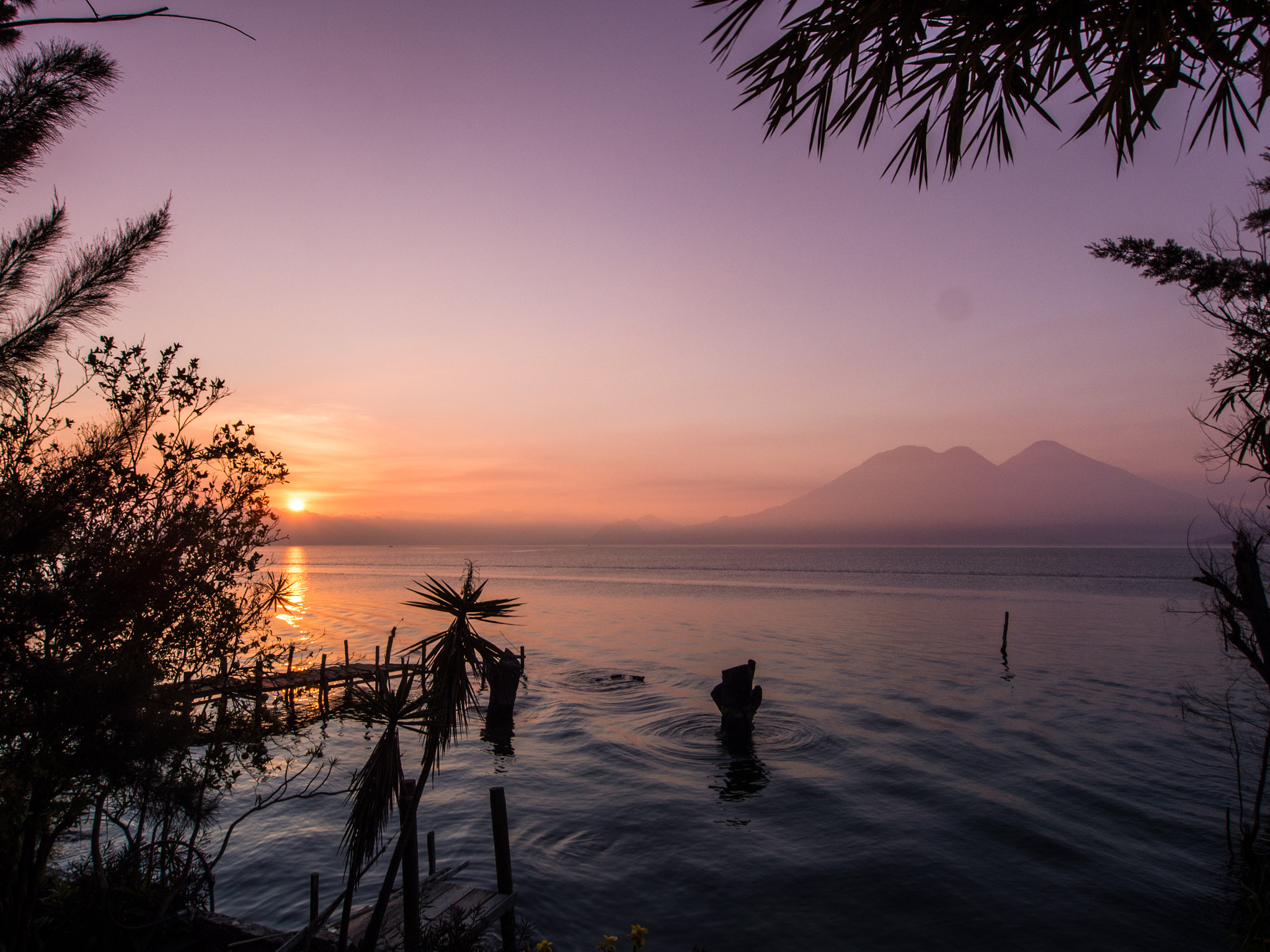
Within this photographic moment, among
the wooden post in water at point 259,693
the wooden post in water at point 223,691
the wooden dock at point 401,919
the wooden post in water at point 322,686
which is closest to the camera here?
the wooden dock at point 401,919

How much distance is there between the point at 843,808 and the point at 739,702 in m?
6.61

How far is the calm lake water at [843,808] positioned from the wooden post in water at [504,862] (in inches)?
69.3

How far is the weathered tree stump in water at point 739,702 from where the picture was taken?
25594 mm

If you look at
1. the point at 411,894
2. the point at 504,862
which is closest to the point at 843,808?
the point at 504,862

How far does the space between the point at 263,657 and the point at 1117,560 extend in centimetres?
20928

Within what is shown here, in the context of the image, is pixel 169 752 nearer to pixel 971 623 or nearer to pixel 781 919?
pixel 781 919

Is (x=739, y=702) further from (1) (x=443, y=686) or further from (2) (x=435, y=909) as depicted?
(1) (x=443, y=686)

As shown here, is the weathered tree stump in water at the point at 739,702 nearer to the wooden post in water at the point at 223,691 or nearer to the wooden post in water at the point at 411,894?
the wooden post in water at the point at 411,894

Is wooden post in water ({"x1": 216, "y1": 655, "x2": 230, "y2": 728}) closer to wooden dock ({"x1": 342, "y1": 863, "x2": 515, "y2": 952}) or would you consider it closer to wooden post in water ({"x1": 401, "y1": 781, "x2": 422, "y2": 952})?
wooden post in water ({"x1": 401, "y1": 781, "x2": 422, "y2": 952})

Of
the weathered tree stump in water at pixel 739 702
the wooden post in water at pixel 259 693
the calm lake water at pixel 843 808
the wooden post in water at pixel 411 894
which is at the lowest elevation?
the calm lake water at pixel 843 808

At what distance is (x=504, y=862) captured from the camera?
11.8 m

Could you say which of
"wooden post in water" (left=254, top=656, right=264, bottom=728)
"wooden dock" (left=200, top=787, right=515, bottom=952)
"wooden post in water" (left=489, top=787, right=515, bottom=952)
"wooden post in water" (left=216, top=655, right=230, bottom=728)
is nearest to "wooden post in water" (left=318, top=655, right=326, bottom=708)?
"wooden dock" (left=200, top=787, right=515, bottom=952)

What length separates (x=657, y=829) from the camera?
18.1 meters

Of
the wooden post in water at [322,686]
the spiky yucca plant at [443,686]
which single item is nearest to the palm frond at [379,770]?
the spiky yucca plant at [443,686]
